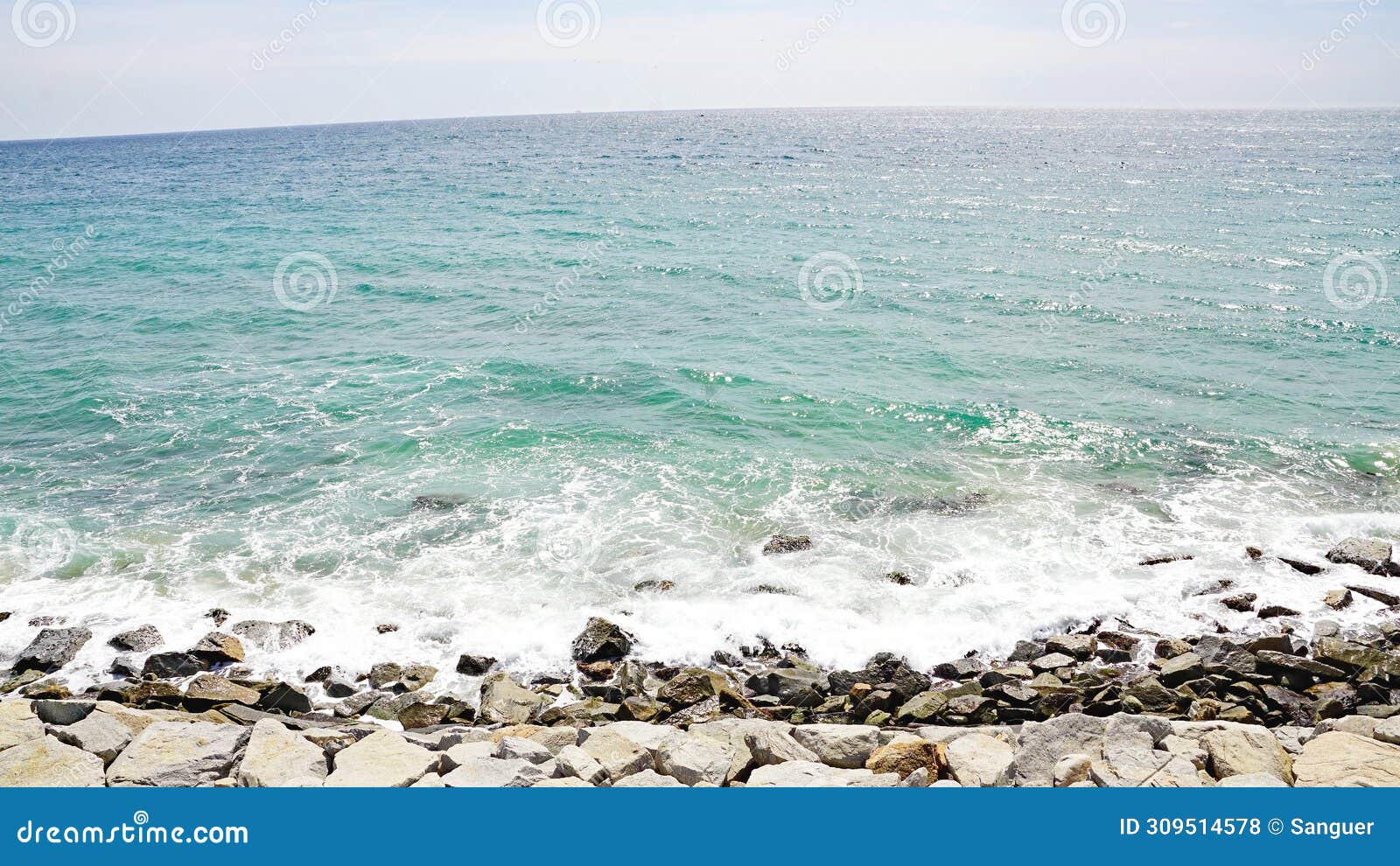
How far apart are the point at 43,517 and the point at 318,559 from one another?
20.4 ft

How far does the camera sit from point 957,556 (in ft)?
50.8

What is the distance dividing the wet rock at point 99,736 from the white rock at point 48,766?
22 centimetres

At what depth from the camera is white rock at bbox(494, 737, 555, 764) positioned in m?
8.75

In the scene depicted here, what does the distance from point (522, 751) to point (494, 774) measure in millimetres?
631

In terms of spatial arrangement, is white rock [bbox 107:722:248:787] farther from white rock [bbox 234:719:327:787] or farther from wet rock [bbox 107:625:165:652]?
wet rock [bbox 107:625:165:652]

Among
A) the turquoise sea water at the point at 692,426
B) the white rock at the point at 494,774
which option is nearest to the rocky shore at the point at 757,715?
the white rock at the point at 494,774

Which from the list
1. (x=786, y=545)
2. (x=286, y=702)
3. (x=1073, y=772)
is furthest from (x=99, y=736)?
(x=786, y=545)

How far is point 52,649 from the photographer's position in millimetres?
12695

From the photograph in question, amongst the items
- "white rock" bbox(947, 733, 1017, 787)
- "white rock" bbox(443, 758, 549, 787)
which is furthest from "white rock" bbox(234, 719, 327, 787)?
"white rock" bbox(947, 733, 1017, 787)

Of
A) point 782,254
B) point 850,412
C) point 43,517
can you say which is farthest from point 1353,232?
point 43,517

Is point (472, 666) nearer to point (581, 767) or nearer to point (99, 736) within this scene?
point (99, 736)

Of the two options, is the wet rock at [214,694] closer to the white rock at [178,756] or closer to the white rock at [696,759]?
the white rock at [178,756]

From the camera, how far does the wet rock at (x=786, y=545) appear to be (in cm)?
1573

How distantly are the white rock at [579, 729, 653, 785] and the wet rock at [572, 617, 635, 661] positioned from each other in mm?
3650
